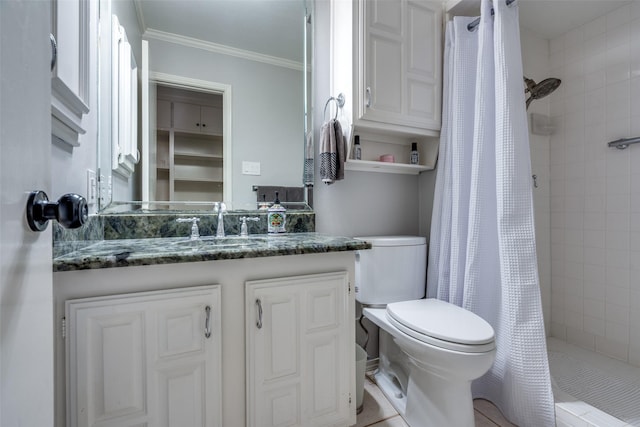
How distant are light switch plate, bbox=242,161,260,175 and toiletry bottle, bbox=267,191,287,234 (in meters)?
0.23

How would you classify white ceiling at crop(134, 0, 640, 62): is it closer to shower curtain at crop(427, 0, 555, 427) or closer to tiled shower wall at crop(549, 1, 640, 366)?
tiled shower wall at crop(549, 1, 640, 366)

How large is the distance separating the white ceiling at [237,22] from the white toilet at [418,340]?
120 centimetres

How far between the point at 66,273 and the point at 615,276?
2730mm

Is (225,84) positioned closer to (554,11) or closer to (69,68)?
(69,68)

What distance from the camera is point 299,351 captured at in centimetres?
101

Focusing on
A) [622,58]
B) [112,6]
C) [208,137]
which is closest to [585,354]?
[622,58]

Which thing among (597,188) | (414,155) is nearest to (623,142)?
(597,188)

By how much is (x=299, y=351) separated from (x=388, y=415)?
709 millimetres

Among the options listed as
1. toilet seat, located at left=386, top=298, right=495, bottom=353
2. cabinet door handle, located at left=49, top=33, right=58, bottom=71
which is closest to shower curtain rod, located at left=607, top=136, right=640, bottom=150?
toilet seat, located at left=386, top=298, right=495, bottom=353

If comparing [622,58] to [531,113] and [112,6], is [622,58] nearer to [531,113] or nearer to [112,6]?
[531,113]

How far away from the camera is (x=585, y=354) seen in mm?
1826

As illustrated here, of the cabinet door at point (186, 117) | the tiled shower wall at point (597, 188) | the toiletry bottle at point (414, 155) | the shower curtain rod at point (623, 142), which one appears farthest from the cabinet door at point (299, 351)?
the shower curtain rod at point (623, 142)

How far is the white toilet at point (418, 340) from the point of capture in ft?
3.44

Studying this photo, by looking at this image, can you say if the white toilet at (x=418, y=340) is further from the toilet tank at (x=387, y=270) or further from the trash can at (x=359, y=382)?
the trash can at (x=359, y=382)
